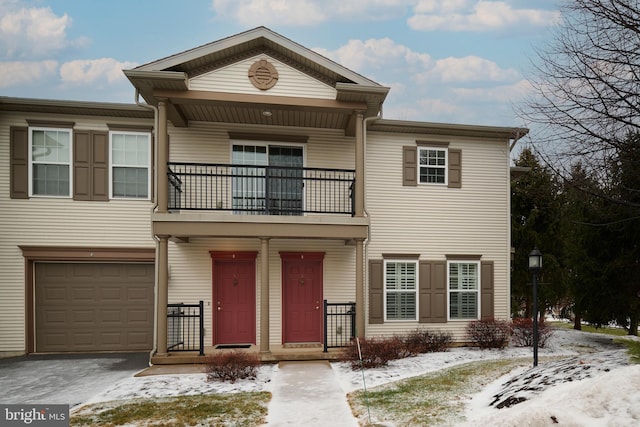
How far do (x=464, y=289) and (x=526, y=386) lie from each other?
5134 millimetres

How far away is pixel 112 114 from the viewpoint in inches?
370

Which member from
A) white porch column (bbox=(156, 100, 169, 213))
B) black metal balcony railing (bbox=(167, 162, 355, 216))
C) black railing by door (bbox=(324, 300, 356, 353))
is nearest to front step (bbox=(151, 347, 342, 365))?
black railing by door (bbox=(324, 300, 356, 353))

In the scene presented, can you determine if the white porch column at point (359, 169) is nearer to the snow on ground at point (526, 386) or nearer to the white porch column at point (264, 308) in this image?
the white porch column at point (264, 308)

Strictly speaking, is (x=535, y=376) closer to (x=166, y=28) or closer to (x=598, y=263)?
(x=598, y=263)

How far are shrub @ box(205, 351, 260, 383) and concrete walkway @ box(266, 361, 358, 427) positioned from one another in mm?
556

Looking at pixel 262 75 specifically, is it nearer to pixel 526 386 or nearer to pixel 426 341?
pixel 426 341

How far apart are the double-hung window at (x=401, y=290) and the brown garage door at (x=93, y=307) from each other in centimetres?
605

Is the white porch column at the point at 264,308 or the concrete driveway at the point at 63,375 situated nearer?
the concrete driveway at the point at 63,375

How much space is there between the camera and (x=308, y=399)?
20.0 feet

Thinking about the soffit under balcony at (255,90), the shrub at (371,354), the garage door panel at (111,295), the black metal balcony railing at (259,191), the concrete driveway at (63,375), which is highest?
the soffit under balcony at (255,90)

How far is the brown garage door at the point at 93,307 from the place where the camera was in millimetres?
9320

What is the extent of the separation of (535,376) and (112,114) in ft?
33.9

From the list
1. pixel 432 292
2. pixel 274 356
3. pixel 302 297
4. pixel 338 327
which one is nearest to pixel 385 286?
pixel 432 292

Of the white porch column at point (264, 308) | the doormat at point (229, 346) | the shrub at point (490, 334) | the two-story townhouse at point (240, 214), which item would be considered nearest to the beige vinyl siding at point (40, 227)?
the two-story townhouse at point (240, 214)
